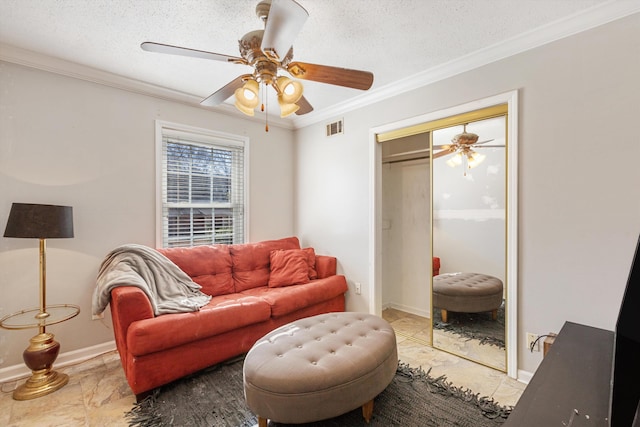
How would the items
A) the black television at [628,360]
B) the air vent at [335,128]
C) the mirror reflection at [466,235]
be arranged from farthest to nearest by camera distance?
the air vent at [335,128] → the mirror reflection at [466,235] → the black television at [628,360]

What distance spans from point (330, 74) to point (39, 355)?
2.80m

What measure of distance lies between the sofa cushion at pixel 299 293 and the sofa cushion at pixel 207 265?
0.81 feet

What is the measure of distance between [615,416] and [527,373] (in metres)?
1.74

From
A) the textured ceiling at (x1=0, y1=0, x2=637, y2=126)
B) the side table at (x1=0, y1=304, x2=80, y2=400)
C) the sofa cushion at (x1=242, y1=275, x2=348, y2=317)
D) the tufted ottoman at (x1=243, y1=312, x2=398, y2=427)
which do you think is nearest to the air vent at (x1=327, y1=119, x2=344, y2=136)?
the textured ceiling at (x1=0, y1=0, x2=637, y2=126)

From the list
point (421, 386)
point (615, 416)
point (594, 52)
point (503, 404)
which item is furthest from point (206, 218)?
point (594, 52)

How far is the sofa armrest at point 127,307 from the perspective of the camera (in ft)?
6.38

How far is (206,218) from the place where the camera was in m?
3.36

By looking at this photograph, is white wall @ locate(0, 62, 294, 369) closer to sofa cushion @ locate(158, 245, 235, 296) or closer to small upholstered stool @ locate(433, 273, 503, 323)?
sofa cushion @ locate(158, 245, 235, 296)

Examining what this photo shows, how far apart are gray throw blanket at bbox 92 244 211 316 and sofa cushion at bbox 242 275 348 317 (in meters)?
0.56

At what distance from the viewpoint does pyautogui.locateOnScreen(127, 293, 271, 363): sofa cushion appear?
6.21ft

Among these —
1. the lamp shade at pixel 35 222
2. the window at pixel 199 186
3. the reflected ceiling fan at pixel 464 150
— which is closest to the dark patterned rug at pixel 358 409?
the lamp shade at pixel 35 222

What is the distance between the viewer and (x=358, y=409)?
1.81m

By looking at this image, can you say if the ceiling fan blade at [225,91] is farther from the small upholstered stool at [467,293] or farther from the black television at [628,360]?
the small upholstered stool at [467,293]

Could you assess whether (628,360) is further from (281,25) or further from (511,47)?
(511,47)
